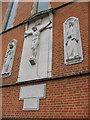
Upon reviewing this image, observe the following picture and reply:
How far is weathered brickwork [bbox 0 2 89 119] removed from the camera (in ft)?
11.7

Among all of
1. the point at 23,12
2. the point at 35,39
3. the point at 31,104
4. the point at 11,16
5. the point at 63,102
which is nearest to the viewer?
the point at 63,102

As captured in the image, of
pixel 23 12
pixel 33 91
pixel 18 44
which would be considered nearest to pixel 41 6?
pixel 23 12

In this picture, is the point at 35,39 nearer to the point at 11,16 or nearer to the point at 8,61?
the point at 8,61

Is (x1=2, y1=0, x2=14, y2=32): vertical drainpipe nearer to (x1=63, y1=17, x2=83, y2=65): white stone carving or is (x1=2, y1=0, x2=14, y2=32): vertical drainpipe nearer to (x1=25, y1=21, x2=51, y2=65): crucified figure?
(x1=25, y1=21, x2=51, y2=65): crucified figure

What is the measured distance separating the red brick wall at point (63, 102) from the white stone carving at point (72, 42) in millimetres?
711

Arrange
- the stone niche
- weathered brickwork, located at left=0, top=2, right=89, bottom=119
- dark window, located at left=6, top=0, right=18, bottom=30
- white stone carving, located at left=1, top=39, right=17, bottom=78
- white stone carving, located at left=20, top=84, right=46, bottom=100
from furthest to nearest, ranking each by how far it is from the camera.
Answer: dark window, located at left=6, top=0, right=18, bottom=30 → white stone carving, located at left=1, top=39, right=17, bottom=78 → the stone niche → white stone carving, located at left=20, top=84, right=46, bottom=100 → weathered brickwork, located at left=0, top=2, right=89, bottom=119

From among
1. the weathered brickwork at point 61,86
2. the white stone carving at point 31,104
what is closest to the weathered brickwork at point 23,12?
the weathered brickwork at point 61,86

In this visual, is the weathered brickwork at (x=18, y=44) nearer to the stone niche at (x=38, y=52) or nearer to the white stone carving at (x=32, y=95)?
the stone niche at (x=38, y=52)

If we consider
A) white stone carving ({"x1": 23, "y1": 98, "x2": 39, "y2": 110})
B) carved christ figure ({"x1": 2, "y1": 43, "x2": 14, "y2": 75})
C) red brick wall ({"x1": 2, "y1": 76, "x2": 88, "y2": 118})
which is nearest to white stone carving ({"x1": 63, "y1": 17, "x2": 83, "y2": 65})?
red brick wall ({"x1": 2, "y1": 76, "x2": 88, "y2": 118})

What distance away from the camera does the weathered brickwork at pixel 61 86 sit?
3.58 m

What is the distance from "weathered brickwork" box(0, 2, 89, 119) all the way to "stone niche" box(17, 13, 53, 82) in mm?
241

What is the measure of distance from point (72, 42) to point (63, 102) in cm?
219

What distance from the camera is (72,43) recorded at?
14.5 feet

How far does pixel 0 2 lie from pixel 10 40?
19.3ft
